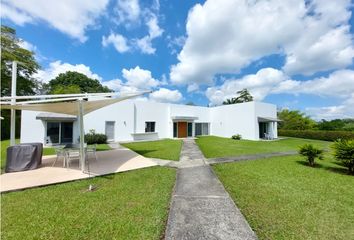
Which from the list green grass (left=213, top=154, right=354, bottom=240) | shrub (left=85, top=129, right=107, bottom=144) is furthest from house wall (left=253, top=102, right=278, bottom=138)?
shrub (left=85, top=129, right=107, bottom=144)

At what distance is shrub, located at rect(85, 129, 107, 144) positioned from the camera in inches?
702

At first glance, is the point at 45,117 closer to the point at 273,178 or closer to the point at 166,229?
the point at 166,229

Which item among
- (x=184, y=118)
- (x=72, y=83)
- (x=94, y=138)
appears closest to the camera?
(x=94, y=138)

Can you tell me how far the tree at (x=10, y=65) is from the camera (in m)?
25.6

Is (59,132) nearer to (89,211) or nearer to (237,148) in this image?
(89,211)

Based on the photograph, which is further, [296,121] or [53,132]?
[296,121]

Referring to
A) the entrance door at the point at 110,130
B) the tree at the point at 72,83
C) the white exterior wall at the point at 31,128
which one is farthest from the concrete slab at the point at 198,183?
the tree at the point at 72,83

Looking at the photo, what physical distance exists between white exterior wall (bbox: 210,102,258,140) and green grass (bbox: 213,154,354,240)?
15.5m

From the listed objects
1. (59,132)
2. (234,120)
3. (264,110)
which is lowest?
(59,132)

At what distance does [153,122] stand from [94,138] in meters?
8.04

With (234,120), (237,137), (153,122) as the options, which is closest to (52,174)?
(153,122)

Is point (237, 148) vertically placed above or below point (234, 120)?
below

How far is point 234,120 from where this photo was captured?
25656mm

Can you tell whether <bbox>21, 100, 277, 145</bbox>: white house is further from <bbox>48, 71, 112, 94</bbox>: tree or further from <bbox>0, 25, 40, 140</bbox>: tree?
<bbox>48, 71, 112, 94</bbox>: tree
